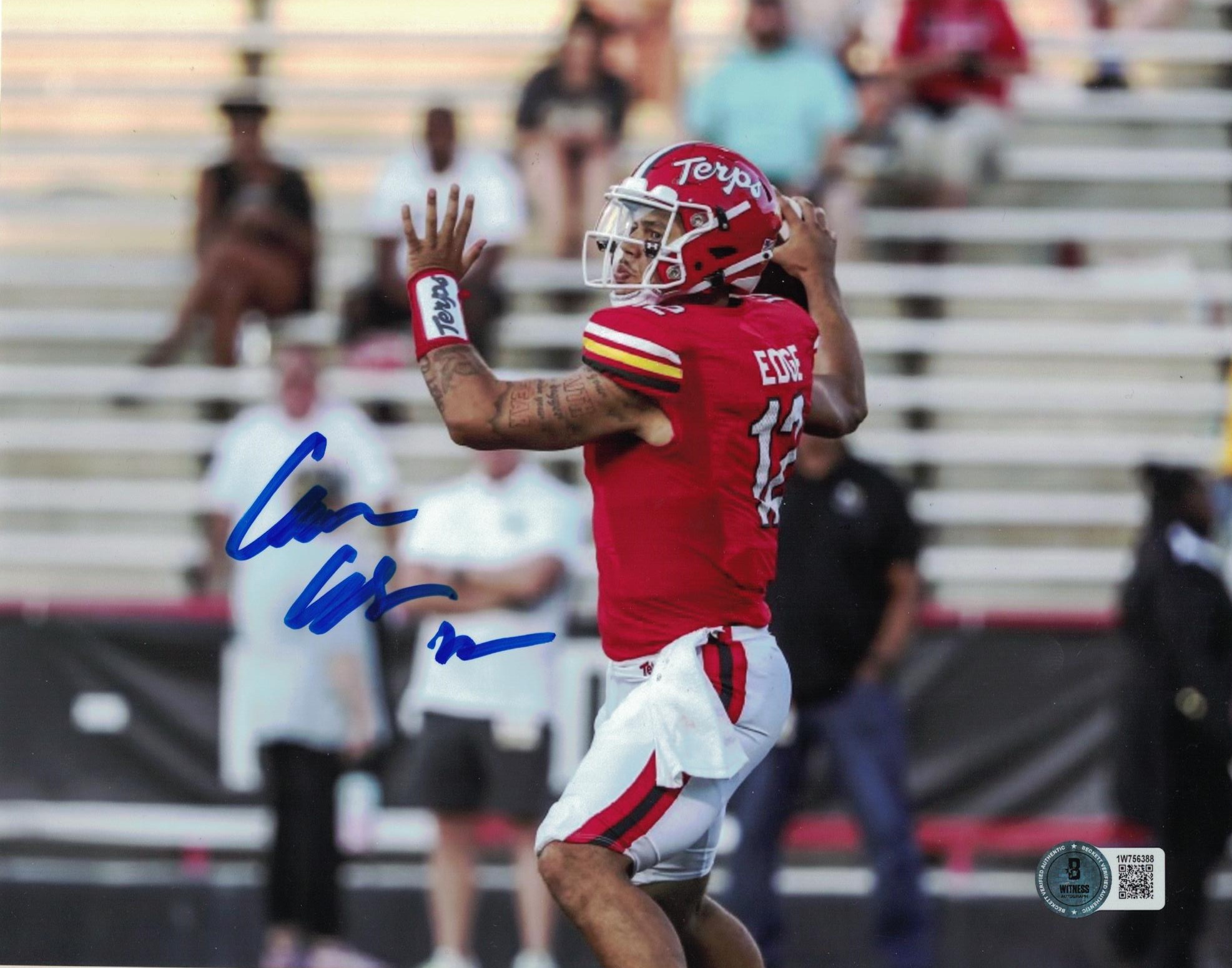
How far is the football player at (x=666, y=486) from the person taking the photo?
3.62m

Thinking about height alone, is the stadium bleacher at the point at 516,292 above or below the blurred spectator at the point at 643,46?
below

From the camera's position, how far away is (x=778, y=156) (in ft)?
23.1

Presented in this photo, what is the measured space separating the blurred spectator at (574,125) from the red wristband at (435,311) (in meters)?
3.39

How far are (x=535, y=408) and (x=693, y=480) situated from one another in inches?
13.1

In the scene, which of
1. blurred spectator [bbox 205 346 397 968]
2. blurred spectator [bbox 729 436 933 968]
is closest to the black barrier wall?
blurred spectator [bbox 205 346 397 968]

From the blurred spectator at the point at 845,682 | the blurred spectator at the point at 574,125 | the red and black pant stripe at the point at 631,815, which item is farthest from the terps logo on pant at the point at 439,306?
the blurred spectator at the point at 574,125

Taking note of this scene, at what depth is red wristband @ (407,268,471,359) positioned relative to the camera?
372cm

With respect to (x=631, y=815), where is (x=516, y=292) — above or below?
above

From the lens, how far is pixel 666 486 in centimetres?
372

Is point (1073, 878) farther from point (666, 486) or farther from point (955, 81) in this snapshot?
point (955, 81)
